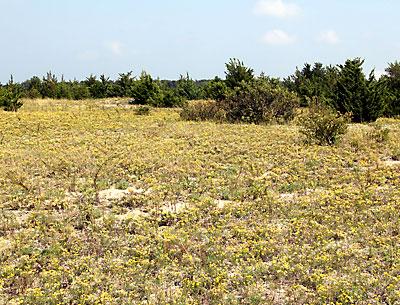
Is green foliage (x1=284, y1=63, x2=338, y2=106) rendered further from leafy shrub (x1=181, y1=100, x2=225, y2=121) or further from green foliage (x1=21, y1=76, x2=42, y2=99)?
green foliage (x1=21, y1=76, x2=42, y2=99)

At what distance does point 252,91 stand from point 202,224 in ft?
44.1

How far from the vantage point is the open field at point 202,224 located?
4.74 m

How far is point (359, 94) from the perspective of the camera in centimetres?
2039

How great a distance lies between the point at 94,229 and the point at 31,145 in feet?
25.8

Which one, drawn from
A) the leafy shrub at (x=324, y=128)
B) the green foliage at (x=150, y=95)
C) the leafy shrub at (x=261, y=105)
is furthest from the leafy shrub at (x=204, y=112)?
the green foliage at (x=150, y=95)

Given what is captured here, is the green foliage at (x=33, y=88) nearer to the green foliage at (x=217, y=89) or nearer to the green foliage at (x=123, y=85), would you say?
the green foliage at (x=123, y=85)

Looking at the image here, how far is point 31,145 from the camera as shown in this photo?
1325 centimetres

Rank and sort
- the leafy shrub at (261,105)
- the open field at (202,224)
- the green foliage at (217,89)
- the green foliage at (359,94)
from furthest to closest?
the green foliage at (217,89) < the green foliage at (359,94) < the leafy shrub at (261,105) < the open field at (202,224)

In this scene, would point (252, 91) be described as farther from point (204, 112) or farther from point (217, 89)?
point (217, 89)

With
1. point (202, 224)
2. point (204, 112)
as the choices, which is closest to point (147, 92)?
point (204, 112)

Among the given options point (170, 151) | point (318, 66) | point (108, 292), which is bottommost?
point (108, 292)

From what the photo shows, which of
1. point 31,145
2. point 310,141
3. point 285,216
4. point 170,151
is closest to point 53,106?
point 31,145

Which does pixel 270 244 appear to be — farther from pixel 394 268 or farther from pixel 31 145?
pixel 31 145

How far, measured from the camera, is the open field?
4.74m
